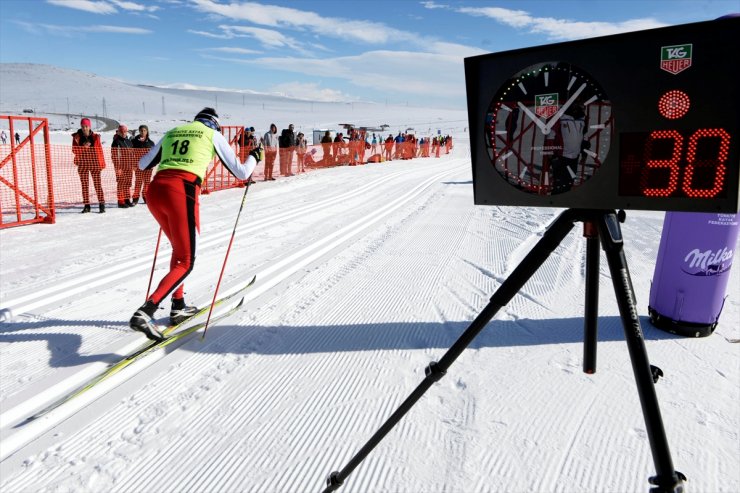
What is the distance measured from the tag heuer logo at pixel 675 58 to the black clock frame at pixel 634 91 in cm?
1

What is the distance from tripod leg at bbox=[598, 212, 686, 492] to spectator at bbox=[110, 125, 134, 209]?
10684mm

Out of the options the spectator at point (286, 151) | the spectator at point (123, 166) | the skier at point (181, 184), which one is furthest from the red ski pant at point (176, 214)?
the spectator at point (286, 151)

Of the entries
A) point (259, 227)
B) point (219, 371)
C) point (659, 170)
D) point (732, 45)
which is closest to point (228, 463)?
point (219, 371)

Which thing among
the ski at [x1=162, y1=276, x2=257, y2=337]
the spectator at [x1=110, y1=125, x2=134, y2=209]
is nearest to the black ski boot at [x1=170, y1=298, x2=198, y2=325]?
the ski at [x1=162, y1=276, x2=257, y2=337]

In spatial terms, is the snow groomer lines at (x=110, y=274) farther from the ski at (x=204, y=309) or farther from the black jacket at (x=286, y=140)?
the black jacket at (x=286, y=140)

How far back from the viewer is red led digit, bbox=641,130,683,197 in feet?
4.81

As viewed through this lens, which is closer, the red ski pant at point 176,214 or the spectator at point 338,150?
the red ski pant at point 176,214

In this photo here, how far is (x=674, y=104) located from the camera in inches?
56.2

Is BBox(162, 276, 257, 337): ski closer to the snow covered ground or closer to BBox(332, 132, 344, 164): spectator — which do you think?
the snow covered ground

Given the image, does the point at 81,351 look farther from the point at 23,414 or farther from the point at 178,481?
the point at 178,481

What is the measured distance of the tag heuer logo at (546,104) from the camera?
61.8 inches

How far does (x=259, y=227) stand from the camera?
27.4ft

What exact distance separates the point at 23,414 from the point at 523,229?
6.94m

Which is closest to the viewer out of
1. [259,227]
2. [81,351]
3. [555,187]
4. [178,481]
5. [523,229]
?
[555,187]
